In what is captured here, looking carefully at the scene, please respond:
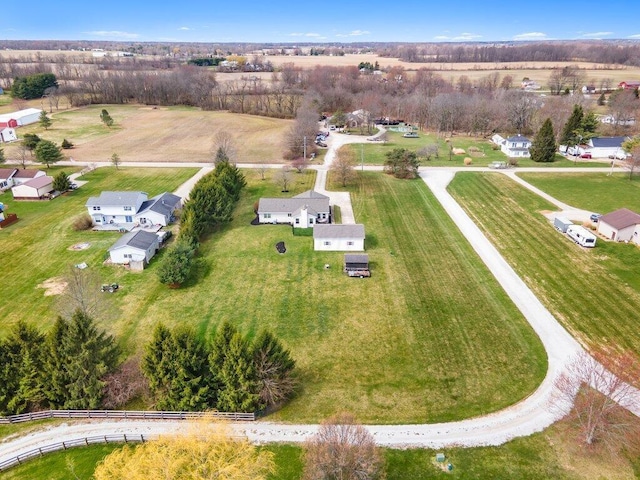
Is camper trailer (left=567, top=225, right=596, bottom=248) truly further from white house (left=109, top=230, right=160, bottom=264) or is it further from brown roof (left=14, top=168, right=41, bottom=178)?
brown roof (left=14, top=168, right=41, bottom=178)

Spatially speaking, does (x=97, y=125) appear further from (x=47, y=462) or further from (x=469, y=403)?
(x=469, y=403)

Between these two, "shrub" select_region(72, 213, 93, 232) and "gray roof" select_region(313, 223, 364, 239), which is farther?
"shrub" select_region(72, 213, 93, 232)

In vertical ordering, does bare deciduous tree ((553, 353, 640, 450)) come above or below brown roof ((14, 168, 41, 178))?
below

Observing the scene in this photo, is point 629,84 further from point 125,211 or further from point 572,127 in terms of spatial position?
point 125,211

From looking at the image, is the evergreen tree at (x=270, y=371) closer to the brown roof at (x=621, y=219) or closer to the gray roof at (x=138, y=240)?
the gray roof at (x=138, y=240)

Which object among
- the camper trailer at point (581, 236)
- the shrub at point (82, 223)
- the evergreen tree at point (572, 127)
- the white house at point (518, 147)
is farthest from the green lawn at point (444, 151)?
the shrub at point (82, 223)

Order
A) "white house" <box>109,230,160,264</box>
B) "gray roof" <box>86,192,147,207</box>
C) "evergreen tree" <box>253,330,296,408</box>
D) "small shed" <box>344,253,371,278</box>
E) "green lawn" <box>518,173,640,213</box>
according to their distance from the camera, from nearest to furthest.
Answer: "evergreen tree" <box>253,330,296,408</box>
"small shed" <box>344,253,371,278</box>
"white house" <box>109,230,160,264</box>
"gray roof" <box>86,192,147,207</box>
"green lawn" <box>518,173,640,213</box>

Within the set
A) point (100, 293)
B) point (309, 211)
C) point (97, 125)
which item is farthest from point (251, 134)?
point (100, 293)

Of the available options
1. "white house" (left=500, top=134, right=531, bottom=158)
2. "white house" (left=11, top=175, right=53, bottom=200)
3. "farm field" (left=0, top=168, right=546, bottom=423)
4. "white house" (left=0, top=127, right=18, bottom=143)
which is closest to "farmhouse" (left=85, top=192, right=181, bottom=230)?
"farm field" (left=0, top=168, right=546, bottom=423)
